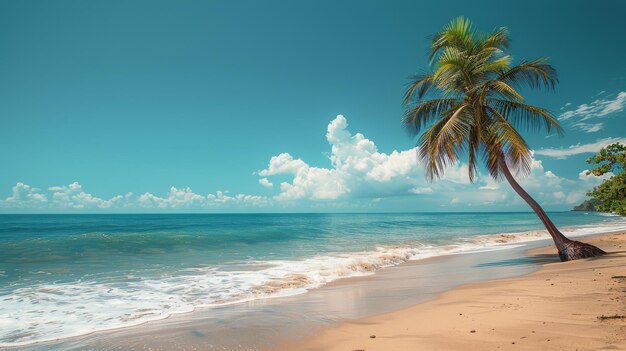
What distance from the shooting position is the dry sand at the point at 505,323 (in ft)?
13.6

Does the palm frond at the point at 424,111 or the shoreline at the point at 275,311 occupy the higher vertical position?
the palm frond at the point at 424,111

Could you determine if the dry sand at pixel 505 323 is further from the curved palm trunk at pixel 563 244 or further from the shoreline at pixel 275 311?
the curved palm trunk at pixel 563 244

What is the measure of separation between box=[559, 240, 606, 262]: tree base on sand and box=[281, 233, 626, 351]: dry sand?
3.59 metres

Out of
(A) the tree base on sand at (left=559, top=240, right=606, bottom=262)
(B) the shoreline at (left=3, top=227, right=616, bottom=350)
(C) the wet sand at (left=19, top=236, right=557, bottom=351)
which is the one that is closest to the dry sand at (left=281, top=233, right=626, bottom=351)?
(B) the shoreline at (left=3, top=227, right=616, bottom=350)

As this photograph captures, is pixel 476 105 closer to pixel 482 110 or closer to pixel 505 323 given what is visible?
pixel 482 110

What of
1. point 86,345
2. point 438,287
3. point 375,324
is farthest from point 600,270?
point 86,345

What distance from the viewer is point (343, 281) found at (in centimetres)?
1053

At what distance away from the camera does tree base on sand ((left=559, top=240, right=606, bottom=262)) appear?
35.0 ft

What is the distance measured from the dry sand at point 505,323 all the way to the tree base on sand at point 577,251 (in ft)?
11.8

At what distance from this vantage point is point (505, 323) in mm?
4891

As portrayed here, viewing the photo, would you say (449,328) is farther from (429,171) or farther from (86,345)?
(429,171)

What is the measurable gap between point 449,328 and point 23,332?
7.47 m

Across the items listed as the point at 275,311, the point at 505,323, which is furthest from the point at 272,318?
the point at 505,323

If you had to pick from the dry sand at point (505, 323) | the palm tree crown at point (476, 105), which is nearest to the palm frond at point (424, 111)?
the palm tree crown at point (476, 105)
